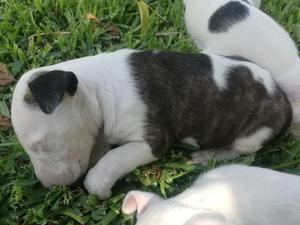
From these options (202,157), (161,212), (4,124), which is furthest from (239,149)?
(4,124)

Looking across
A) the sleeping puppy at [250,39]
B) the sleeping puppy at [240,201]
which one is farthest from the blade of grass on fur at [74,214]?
the sleeping puppy at [250,39]

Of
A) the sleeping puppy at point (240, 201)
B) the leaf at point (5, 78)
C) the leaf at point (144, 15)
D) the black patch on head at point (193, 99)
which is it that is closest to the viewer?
the sleeping puppy at point (240, 201)

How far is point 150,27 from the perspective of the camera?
5.43m

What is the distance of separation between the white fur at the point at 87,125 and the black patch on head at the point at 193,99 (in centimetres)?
11

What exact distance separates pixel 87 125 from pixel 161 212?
A: 106 cm

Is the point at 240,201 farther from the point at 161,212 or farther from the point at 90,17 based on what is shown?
the point at 90,17

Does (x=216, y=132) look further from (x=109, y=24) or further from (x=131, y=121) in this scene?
(x=109, y=24)

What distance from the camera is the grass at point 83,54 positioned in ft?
13.2

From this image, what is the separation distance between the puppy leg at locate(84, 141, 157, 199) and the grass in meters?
0.09

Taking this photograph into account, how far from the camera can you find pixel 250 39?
4.87 m

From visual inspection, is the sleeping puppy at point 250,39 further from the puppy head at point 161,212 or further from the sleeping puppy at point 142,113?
the puppy head at point 161,212

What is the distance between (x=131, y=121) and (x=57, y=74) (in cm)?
80

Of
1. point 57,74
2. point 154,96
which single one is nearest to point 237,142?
point 154,96

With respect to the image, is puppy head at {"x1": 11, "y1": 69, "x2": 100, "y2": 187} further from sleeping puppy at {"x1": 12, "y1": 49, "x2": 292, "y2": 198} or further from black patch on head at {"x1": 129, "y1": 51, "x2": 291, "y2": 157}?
black patch on head at {"x1": 129, "y1": 51, "x2": 291, "y2": 157}
